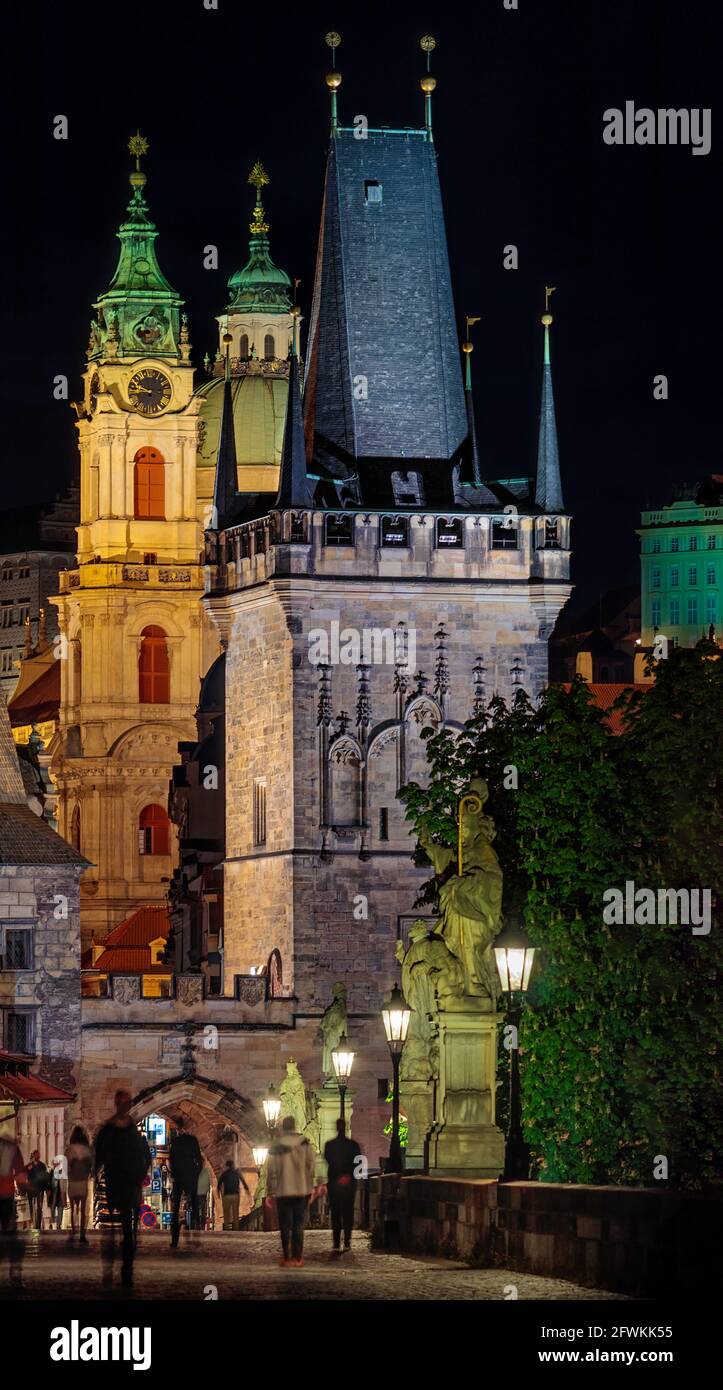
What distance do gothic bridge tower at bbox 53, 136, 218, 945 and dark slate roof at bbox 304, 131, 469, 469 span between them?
4905cm

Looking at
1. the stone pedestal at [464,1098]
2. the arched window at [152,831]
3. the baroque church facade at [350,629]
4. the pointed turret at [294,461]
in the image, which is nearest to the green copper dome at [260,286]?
the arched window at [152,831]

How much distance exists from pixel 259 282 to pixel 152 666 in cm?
1424

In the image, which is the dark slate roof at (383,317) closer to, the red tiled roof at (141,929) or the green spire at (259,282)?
the red tiled roof at (141,929)

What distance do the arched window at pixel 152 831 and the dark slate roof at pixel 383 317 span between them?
160 ft

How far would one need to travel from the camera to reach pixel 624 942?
198 feet

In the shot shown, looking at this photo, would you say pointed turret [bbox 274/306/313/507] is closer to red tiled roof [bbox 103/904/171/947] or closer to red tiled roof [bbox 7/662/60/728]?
red tiled roof [bbox 103/904/171/947]

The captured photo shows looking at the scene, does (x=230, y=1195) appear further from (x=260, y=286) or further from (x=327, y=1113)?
(x=260, y=286)

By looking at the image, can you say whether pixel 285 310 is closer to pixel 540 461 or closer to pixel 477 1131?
pixel 540 461

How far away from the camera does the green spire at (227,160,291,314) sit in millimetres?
141875

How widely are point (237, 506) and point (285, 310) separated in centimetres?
5145

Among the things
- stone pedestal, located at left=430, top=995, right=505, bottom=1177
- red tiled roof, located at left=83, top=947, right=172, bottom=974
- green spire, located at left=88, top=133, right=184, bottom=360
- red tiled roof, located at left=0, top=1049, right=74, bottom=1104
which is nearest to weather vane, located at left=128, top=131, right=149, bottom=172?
green spire, located at left=88, top=133, right=184, bottom=360

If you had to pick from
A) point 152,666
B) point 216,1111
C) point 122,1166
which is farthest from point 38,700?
point 122,1166
